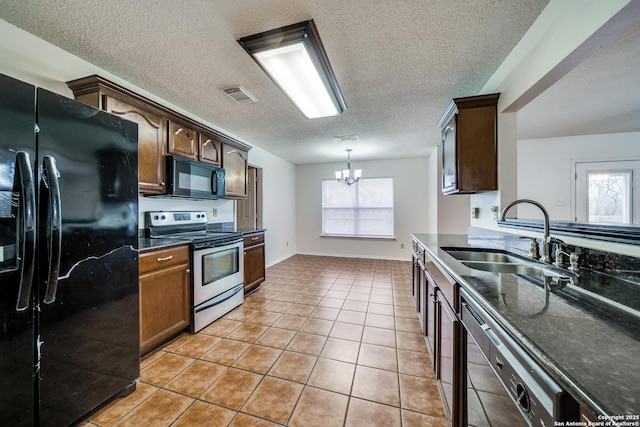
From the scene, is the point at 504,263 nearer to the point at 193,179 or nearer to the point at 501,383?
the point at 501,383

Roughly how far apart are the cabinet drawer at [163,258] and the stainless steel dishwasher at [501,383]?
2079 millimetres

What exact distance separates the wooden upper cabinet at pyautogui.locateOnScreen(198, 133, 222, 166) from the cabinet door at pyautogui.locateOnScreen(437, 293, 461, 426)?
2755 mm

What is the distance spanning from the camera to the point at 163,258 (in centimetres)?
195

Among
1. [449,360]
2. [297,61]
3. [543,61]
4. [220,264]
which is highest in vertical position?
[297,61]

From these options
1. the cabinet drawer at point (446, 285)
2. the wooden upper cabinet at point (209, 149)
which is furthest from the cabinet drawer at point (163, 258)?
the cabinet drawer at point (446, 285)

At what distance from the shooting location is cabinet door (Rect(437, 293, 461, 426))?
111 cm

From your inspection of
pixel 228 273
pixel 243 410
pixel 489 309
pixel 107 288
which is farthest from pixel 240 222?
pixel 489 309

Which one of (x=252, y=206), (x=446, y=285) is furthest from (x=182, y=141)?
(x=446, y=285)

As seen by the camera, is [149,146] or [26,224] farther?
[149,146]

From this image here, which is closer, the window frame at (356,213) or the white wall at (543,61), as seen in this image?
the white wall at (543,61)

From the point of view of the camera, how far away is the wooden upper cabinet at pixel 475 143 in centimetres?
210

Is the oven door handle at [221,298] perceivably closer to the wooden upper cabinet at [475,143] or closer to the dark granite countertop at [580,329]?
the dark granite countertop at [580,329]

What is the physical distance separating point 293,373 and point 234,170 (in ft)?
8.55

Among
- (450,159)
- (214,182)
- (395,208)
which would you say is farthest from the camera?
(395,208)
